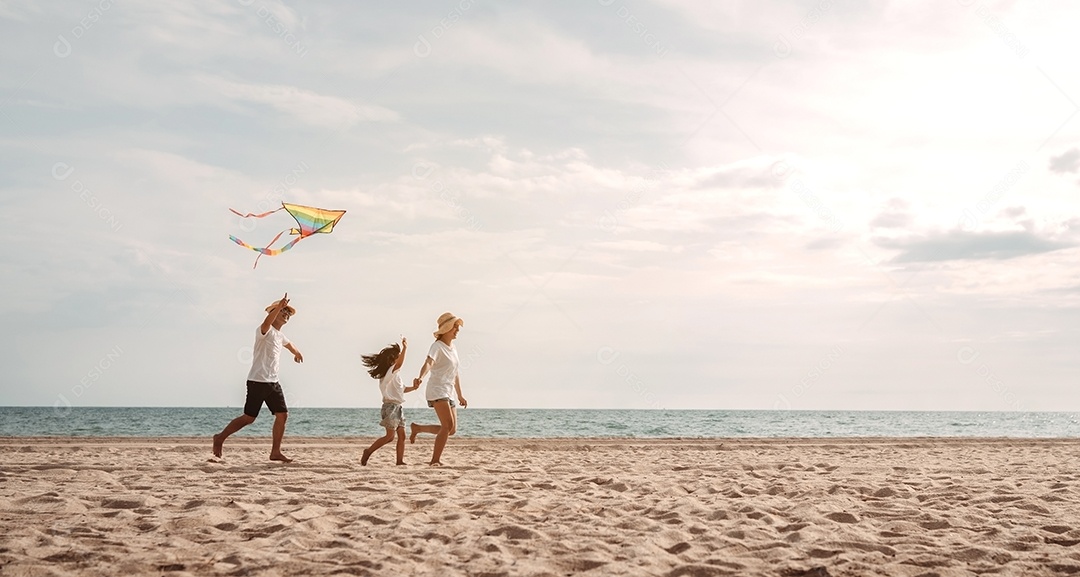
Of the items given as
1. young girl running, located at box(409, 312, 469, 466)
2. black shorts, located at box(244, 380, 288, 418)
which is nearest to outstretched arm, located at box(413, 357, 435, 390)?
young girl running, located at box(409, 312, 469, 466)

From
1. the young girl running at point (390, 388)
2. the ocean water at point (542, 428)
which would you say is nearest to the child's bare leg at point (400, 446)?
the young girl running at point (390, 388)

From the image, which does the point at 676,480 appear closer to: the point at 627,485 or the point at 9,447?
the point at 627,485

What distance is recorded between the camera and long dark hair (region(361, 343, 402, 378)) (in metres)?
9.77

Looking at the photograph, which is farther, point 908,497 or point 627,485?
point 627,485

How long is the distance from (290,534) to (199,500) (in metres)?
1.52

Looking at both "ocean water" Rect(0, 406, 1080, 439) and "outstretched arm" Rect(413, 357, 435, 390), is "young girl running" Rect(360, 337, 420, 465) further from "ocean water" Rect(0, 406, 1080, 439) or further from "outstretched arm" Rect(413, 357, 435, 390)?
"ocean water" Rect(0, 406, 1080, 439)

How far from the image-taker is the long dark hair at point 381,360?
9766mm

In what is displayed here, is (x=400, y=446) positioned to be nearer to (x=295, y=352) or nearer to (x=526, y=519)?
(x=295, y=352)

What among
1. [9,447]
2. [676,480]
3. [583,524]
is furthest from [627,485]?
[9,447]

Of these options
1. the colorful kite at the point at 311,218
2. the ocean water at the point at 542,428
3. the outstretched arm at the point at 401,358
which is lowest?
the ocean water at the point at 542,428

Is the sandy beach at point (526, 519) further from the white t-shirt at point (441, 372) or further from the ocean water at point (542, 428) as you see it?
the ocean water at point (542, 428)

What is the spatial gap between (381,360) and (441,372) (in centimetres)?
98

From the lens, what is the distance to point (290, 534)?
189 inches

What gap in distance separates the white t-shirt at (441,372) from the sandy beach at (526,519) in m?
0.86
